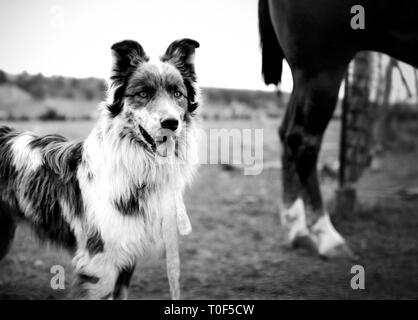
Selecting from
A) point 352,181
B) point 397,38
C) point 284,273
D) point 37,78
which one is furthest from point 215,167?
point 397,38

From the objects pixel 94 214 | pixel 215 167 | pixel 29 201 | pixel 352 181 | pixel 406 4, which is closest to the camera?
pixel 94 214

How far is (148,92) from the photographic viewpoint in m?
2.50

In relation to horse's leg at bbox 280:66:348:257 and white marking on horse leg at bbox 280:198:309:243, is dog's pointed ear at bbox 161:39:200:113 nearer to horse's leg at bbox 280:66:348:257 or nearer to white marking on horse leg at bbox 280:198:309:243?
horse's leg at bbox 280:66:348:257

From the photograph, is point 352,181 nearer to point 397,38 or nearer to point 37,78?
point 397,38

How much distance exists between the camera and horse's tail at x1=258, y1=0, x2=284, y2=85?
12.4 feet

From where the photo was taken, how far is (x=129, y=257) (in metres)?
2.57

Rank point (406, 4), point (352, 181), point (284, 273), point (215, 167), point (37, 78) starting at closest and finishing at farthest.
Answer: point (406, 4) < point (284, 273) < point (352, 181) < point (37, 78) < point (215, 167)

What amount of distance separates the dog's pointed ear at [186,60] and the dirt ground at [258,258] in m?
1.34

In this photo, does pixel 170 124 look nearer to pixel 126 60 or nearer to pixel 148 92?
pixel 148 92

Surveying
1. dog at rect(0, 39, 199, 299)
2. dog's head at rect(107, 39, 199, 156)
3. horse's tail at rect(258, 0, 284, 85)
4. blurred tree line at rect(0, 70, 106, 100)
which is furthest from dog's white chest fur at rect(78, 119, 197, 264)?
blurred tree line at rect(0, 70, 106, 100)

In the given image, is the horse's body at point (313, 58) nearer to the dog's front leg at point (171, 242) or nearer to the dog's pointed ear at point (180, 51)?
the dog's pointed ear at point (180, 51)

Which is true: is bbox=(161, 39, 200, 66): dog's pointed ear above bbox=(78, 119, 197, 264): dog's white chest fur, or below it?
above

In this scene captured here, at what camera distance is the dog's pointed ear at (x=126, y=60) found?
8.22 feet
